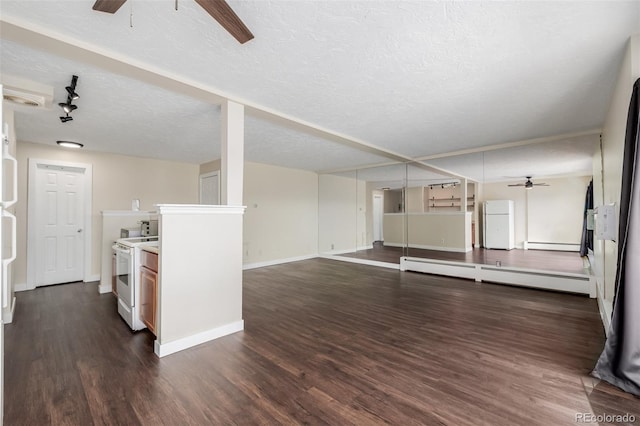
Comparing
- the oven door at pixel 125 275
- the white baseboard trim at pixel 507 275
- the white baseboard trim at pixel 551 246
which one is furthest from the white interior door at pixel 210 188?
the white baseboard trim at pixel 551 246

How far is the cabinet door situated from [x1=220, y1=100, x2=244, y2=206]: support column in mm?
1006

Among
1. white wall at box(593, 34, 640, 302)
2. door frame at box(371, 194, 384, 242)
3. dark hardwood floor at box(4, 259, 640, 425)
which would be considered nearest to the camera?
dark hardwood floor at box(4, 259, 640, 425)

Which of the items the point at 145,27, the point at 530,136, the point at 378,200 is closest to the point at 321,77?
the point at 145,27

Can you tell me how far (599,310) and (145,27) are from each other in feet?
17.8

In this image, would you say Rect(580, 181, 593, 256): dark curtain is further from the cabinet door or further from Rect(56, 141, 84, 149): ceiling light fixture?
Rect(56, 141, 84, 149): ceiling light fixture

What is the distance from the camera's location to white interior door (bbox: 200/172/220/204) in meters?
5.82

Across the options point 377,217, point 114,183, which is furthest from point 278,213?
point 114,183

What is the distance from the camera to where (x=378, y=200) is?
707cm

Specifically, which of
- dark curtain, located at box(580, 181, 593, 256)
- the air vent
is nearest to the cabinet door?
the air vent

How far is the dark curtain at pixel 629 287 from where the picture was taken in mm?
1805

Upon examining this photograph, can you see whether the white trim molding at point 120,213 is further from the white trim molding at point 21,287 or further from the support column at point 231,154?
the support column at point 231,154

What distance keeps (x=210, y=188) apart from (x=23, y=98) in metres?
3.51

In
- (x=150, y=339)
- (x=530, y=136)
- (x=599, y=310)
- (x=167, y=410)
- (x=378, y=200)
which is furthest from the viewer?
(x=378, y=200)

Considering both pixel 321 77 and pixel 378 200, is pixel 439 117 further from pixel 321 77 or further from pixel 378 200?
pixel 378 200
